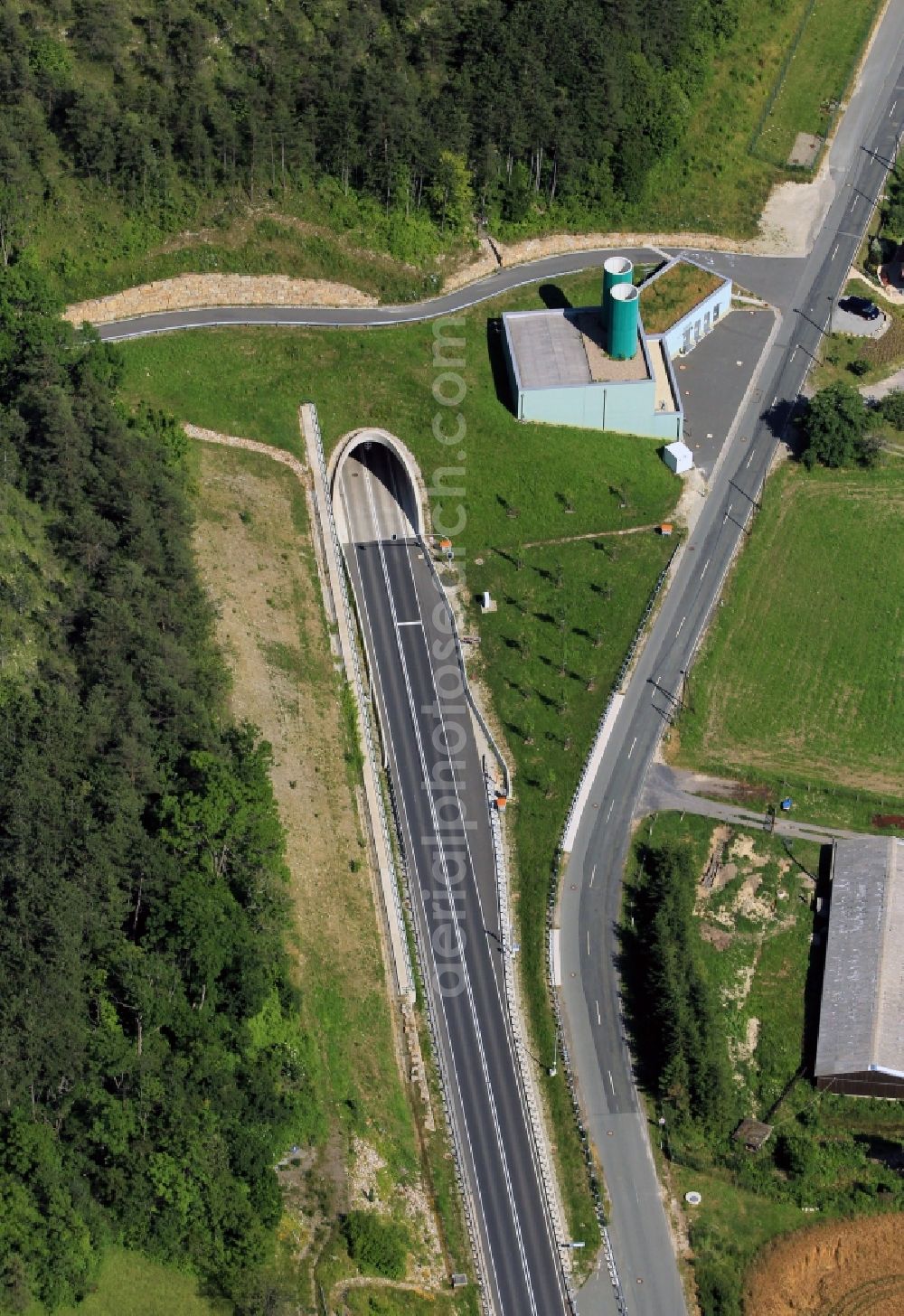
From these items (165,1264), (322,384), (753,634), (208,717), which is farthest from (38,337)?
(165,1264)

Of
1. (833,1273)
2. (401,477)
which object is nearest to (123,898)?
(833,1273)

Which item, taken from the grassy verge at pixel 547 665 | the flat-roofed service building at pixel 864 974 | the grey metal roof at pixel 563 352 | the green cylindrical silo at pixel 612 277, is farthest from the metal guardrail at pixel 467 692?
the green cylindrical silo at pixel 612 277

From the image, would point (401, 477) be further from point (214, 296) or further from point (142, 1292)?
point (142, 1292)

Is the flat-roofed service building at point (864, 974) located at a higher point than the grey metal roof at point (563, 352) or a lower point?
lower

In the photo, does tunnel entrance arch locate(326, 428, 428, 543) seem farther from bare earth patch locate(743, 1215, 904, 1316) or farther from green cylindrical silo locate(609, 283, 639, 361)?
bare earth patch locate(743, 1215, 904, 1316)

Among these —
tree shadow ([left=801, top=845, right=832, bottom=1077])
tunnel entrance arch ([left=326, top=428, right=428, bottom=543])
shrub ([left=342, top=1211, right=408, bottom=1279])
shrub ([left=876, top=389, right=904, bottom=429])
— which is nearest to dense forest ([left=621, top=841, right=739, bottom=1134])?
tree shadow ([left=801, top=845, right=832, bottom=1077])

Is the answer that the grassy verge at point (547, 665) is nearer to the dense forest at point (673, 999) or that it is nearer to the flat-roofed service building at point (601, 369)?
the dense forest at point (673, 999)

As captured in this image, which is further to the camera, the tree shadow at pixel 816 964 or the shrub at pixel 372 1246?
the tree shadow at pixel 816 964

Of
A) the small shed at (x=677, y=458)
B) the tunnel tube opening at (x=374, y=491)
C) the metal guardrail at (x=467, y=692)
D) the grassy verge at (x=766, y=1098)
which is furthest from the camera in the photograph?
the small shed at (x=677, y=458)
